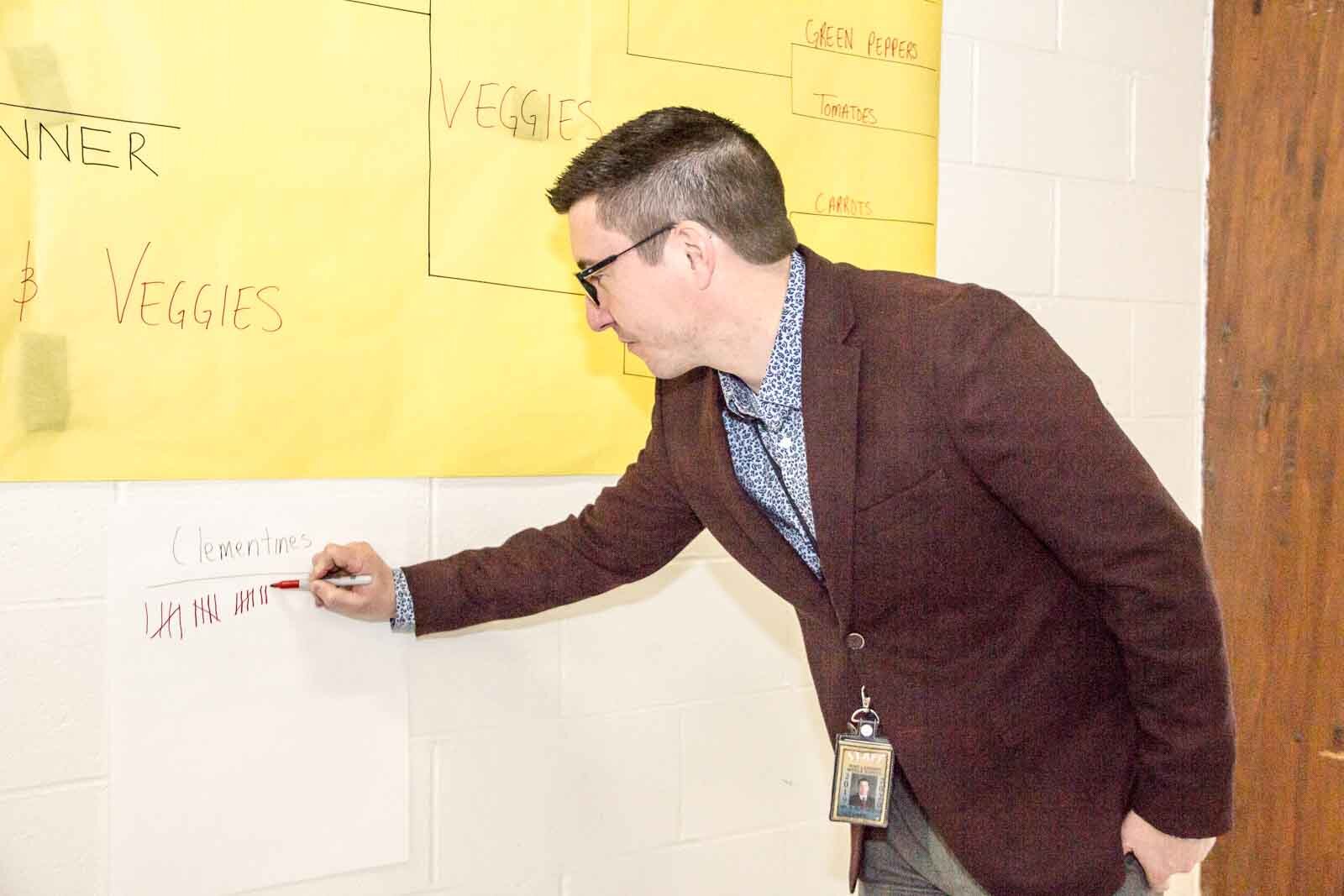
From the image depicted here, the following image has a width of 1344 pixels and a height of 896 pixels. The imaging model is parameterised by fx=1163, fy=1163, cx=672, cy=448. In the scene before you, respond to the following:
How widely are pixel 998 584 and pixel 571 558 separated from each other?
545 mm

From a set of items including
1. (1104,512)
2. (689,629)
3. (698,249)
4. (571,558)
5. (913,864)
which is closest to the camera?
(1104,512)

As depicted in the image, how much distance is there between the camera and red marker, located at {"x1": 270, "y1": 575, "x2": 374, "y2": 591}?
142 cm

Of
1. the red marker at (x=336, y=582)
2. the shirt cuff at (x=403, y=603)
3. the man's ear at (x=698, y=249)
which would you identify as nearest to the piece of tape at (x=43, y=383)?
the red marker at (x=336, y=582)

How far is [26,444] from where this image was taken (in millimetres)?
1309

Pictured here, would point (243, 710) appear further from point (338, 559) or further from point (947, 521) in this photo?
point (947, 521)

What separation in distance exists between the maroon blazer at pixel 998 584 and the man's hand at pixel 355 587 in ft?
1.45

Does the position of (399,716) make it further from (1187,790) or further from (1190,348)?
(1190,348)

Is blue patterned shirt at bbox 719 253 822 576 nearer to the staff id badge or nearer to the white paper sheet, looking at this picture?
the staff id badge

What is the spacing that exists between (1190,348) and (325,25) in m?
1.63

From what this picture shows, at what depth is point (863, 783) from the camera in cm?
128

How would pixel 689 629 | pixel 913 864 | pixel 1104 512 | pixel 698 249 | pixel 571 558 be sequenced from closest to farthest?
pixel 1104 512 < pixel 698 249 < pixel 913 864 < pixel 571 558 < pixel 689 629

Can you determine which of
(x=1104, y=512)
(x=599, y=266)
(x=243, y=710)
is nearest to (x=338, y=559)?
(x=243, y=710)

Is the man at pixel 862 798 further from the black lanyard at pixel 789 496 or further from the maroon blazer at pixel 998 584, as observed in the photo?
the black lanyard at pixel 789 496

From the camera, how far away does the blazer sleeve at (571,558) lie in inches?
56.7
